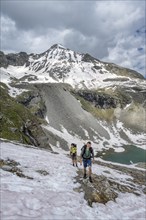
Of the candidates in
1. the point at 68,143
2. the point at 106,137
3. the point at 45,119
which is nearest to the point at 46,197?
the point at 68,143

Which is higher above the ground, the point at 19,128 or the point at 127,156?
the point at 19,128

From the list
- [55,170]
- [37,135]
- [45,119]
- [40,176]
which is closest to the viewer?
[40,176]

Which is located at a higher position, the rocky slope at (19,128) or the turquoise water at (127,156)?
the rocky slope at (19,128)

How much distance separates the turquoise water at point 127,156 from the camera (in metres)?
126

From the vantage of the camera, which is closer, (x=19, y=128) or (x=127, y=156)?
(x=19, y=128)

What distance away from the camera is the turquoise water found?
126m

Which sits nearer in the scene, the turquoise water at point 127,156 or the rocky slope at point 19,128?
the rocky slope at point 19,128

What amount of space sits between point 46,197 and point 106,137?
15543 centimetres

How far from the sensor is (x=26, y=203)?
19.6 m

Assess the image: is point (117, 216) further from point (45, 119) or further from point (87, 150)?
point (45, 119)

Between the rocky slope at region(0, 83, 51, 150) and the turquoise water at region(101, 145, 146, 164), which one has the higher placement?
the rocky slope at region(0, 83, 51, 150)

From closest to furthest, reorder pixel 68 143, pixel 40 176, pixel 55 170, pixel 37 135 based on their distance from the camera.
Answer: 1. pixel 40 176
2. pixel 55 170
3. pixel 37 135
4. pixel 68 143

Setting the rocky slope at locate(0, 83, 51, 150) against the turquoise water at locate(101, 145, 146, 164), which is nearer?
the rocky slope at locate(0, 83, 51, 150)

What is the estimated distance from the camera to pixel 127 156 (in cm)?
14000
